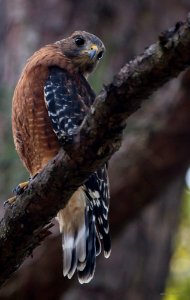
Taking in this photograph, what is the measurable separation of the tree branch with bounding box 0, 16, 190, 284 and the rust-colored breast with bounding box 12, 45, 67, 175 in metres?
1.48

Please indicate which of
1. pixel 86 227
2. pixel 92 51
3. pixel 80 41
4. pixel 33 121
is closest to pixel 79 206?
pixel 86 227

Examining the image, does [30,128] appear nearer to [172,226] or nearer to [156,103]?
[156,103]

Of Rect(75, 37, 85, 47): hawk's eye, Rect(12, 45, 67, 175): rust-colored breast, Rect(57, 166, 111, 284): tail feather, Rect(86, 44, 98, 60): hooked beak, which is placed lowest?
Rect(57, 166, 111, 284): tail feather

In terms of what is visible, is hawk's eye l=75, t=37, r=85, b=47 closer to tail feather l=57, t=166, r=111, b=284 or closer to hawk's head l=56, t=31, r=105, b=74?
hawk's head l=56, t=31, r=105, b=74

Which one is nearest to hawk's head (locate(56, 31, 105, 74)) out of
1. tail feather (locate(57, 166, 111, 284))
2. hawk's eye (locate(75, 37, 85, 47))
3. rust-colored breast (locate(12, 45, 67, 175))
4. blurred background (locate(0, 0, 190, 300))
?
hawk's eye (locate(75, 37, 85, 47))

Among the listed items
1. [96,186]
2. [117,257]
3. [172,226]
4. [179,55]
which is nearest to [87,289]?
[117,257]

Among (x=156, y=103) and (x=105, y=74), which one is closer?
(x=156, y=103)

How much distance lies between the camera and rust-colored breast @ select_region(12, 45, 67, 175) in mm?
5848

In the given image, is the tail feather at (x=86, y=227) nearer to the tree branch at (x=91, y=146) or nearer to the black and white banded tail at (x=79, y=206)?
the black and white banded tail at (x=79, y=206)

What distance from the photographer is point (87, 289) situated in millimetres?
7707

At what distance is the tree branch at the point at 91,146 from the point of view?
3465mm

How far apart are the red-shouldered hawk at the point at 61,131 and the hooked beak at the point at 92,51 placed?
0.35 meters

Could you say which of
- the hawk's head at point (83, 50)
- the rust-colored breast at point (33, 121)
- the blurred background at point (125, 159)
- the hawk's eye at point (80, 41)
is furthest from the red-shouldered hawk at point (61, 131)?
the blurred background at point (125, 159)

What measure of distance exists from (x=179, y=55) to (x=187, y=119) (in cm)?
377
